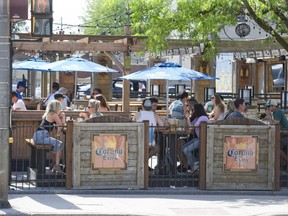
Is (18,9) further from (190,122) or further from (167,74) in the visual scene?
(167,74)

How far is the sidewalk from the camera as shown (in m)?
12.5

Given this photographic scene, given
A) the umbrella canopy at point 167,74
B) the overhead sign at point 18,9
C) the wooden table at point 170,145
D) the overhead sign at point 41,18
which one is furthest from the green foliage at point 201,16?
the overhead sign at point 41,18

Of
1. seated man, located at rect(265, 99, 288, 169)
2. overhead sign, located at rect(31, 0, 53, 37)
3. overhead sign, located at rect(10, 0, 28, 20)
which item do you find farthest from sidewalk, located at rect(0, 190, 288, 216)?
overhead sign, located at rect(10, 0, 28, 20)

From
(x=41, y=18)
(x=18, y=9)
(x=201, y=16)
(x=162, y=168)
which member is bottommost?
(x=162, y=168)

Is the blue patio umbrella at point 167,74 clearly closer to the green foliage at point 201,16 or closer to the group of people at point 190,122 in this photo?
the green foliage at point 201,16

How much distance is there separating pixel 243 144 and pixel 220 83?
3677 cm

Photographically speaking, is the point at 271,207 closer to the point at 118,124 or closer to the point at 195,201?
the point at 195,201

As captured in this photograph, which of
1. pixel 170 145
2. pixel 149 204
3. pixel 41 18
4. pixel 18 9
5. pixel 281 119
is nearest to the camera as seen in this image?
pixel 41 18

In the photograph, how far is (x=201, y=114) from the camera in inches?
651

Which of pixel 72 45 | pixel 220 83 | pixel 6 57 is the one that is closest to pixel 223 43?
pixel 72 45

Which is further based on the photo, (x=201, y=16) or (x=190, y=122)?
(x=201, y=16)

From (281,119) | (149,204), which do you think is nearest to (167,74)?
(281,119)

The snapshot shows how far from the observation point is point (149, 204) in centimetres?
1331

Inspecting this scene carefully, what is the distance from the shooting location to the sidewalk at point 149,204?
1250 centimetres
